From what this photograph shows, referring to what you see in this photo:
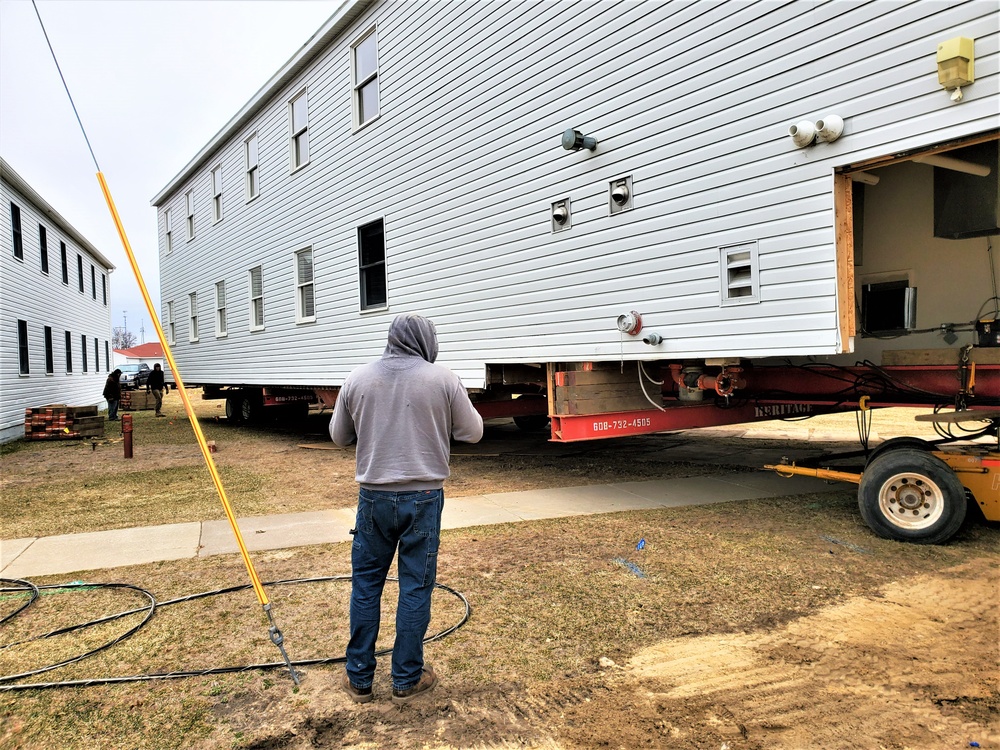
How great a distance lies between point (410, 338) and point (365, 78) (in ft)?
29.5

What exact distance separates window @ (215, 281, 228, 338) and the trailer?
665cm

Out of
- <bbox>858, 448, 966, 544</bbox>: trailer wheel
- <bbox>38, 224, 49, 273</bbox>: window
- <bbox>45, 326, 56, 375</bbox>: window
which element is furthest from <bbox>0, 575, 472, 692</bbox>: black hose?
<bbox>38, 224, 49, 273</bbox>: window

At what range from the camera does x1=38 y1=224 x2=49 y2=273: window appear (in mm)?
19594

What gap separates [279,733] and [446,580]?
1895 millimetres

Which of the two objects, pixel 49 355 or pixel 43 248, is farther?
pixel 43 248

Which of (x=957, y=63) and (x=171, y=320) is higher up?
(x=957, y=63)

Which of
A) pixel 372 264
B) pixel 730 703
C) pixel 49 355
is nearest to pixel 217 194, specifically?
pixel 49 355

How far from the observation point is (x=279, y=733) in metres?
2.80

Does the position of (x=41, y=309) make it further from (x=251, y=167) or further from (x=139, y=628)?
(x=139, y=628)

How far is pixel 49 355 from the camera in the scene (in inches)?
774

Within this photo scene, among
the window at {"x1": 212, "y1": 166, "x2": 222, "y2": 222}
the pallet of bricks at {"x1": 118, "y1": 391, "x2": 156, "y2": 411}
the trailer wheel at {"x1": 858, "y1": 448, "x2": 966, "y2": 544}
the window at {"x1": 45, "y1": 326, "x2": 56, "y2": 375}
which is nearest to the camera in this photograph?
the trailer wheel at {"x1": 858, "y1": 448, "x2": 966, "y2": 544}

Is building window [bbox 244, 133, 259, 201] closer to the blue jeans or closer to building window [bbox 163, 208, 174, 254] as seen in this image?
building window [bbox 163, 208, 174, 254]

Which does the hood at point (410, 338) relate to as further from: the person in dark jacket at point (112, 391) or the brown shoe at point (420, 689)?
the person in dark jacket at point (112, 391)

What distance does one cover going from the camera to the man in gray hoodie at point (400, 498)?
9.84ft
